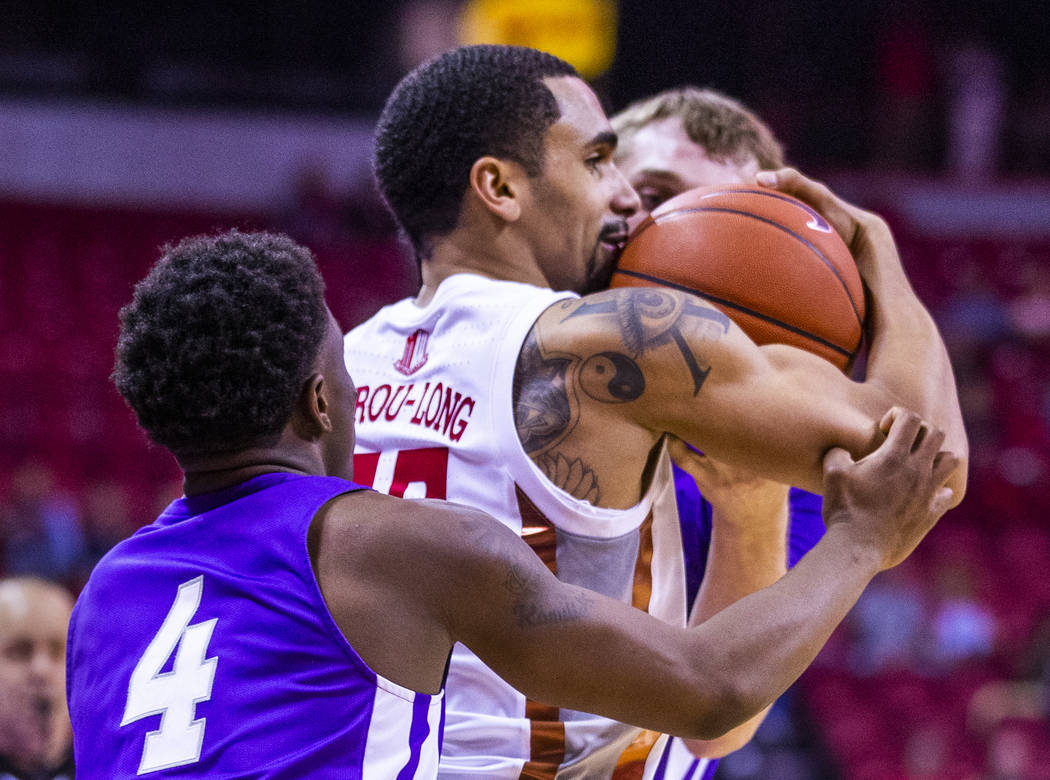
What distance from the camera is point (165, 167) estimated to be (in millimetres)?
12938

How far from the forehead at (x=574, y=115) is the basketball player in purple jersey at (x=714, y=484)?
18 cm

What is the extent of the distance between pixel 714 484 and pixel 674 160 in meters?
0.88

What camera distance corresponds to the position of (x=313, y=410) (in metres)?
1.69

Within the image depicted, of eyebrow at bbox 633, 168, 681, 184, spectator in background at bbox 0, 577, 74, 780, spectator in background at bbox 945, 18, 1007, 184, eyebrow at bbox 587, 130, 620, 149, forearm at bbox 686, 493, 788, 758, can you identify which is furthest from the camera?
spectator in background at bbox 945, 18, 1007, 184

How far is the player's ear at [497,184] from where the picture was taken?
2.24 m

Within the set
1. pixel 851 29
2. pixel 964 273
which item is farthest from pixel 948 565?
pixel 851 29

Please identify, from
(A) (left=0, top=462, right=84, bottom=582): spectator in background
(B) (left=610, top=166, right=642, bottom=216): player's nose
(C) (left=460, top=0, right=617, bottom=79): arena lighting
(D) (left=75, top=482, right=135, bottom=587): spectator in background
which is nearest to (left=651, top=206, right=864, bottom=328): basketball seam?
(B) (left=610, top=166, right=642, bottom=216): player's nose

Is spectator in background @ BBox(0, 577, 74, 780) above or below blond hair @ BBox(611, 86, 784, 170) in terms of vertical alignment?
below

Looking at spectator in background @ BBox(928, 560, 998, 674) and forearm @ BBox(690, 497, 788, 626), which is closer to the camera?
forearm @ BBox(690, 497, 788, 626)

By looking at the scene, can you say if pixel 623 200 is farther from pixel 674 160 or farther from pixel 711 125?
pixel 711 125

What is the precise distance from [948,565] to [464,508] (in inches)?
291

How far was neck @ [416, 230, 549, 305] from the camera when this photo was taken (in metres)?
2.27

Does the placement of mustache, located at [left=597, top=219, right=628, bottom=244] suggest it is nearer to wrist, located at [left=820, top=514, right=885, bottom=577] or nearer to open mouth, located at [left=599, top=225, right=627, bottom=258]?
open mouth, located at [left=599, top=225, right=627, bottom=258]

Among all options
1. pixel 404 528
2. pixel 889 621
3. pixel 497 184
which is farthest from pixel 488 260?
pixel 889 621
